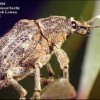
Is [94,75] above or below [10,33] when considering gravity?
below

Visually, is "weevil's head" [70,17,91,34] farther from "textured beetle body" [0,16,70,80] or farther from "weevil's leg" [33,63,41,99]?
"weevil's leg" [33,63,41,99]

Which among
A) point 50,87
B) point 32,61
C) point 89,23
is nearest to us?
point 50,87

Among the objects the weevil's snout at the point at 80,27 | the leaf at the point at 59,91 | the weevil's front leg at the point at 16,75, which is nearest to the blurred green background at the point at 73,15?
the weevil's snout at the point at 80,27

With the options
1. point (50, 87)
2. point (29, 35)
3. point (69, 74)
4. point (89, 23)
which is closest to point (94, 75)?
point (69, 74)

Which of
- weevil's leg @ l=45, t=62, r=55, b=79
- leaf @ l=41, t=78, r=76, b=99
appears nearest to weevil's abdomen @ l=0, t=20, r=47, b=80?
weevil's leg @ l=45, t=62, r=55, b=79

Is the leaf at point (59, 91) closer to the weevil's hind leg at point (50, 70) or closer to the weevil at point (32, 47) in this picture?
the weevil at point (32, 47)

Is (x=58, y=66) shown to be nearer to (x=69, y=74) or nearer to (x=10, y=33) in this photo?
(x=69, y=74)

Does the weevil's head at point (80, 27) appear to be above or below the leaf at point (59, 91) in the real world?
above

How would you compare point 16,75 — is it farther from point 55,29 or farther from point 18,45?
point 55,29
